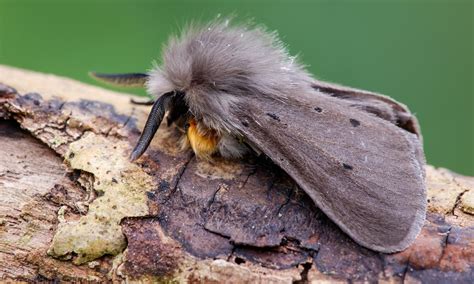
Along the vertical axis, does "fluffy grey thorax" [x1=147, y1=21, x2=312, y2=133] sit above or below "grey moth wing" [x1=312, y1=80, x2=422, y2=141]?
below

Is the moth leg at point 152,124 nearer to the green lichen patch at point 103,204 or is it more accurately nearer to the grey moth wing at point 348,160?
the green lichen patch at point 103,204

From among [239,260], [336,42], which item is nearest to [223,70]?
[239,260]

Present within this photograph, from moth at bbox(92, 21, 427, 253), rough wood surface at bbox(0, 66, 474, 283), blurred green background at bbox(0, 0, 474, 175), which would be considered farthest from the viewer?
blurred green background at bbox(0, 0, 474, 175)

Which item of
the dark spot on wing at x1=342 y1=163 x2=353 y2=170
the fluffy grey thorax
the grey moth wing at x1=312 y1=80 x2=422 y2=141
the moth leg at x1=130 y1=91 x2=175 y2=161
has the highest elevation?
the grey moth wing at x1=312 y1=80 x2=422 y2=141

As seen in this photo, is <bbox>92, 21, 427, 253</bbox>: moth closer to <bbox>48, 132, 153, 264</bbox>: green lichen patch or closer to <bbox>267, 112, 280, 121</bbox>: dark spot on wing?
<bbox>267, 112, 280, 121</bbox>: dark spot on wing

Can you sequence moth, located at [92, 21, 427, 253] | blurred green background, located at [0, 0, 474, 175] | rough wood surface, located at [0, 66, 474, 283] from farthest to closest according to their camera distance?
blurred green background, located at [0, 0, 474, 175], moth, located at [92, 21, 427, 253], rough wood surface, located at [0, 66, 474, 283]

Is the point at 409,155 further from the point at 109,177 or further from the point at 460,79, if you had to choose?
the point at 460,79

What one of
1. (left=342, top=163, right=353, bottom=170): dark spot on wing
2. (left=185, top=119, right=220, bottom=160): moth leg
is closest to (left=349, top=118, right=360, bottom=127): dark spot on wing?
(left=342, top=163, right=353, bottom=170): dark spot on wing

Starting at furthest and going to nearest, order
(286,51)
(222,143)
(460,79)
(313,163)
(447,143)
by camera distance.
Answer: (460,79) → (447,143) → (286,51) → (222,143) → (313,163)

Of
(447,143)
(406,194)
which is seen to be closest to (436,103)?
(447,143)
